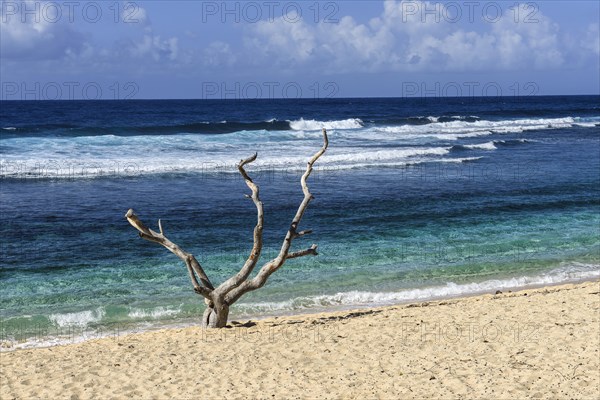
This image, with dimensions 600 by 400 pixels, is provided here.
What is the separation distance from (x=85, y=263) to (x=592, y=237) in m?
13.3

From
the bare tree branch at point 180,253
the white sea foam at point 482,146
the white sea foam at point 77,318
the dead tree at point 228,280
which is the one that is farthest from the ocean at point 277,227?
the white sea foam at point 482,146

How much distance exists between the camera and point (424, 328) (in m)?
11.1

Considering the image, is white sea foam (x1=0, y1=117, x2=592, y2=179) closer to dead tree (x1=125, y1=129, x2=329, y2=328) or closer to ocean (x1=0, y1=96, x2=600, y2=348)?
ocean (x1=0, y1=96, x2=600, y2=348)

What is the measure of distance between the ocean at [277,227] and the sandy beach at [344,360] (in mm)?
1644

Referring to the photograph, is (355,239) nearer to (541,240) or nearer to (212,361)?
(541,240)

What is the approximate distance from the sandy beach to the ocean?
1.64m

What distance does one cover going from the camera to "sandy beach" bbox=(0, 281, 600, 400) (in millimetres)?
8688

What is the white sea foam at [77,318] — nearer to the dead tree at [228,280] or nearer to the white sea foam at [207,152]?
the dead tree at [228,280]

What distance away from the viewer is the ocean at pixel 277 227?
529 inches

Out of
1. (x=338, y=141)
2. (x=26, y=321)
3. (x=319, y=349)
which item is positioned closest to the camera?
(x=319, y=349)

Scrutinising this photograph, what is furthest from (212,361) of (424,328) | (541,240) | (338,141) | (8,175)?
(338,141)

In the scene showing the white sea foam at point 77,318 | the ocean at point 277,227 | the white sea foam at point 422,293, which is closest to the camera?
the white sea foam at point 77,318

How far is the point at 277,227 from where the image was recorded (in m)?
19.3

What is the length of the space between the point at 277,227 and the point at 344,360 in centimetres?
977
